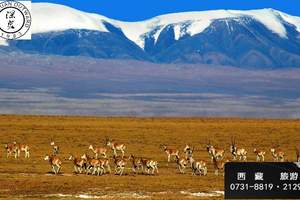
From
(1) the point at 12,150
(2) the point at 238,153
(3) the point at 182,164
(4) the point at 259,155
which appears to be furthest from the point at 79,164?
(4) the point at 259,155

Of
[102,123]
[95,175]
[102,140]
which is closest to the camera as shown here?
[95,175]

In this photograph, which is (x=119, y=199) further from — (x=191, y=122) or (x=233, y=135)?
(x=191, y=122)

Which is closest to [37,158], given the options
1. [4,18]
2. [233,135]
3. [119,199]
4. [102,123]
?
[4,18]

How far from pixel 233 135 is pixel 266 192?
165ft

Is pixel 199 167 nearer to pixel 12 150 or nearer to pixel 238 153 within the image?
pixel 238 153

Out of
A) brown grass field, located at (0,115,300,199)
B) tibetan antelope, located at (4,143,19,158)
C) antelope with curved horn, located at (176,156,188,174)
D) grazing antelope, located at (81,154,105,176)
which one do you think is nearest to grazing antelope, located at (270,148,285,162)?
brown grass field, located at (0,115,300,199)

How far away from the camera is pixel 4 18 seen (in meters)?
55.6

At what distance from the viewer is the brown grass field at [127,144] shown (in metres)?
31.0

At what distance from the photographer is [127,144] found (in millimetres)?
56406

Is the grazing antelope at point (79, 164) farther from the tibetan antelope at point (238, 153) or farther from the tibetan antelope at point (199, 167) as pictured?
the tibetan antelope at point (238, 153)

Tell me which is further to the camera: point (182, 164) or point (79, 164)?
point (182, 164)

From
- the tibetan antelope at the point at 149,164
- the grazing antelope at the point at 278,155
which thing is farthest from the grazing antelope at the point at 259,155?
the tibetan antelope at the point at 149,164

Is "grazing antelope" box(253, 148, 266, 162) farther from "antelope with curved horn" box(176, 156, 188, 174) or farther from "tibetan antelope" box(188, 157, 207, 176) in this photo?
"tibetan antelope" box(188, 157, 207, 176)

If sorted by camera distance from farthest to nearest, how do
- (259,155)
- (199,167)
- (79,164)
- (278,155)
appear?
(278,155), (259,155), (199,167), (79,164)
